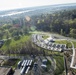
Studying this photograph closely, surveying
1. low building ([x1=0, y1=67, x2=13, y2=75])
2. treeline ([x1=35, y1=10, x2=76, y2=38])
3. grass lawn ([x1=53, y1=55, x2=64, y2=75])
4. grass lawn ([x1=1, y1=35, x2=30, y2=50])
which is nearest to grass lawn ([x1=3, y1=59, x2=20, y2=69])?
low building ([x1=0, y1=67, x2=13, y2=75])

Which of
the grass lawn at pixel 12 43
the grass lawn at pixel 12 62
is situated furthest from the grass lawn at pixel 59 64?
the grass lawn at pixel 12 43

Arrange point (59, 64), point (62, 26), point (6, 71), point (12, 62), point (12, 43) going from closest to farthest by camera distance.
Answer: point (6, 71)
point (59, 64)
point (12, 62)
point (12, 43)
point (62, 26)

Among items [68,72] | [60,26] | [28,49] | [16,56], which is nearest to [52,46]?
[28,49]

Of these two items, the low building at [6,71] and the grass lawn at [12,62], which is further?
the grass lawn at [12,62]

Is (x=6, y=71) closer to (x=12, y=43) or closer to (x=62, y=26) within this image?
(x=12, y=43)

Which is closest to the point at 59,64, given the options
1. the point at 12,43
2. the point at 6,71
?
the point at 6,71

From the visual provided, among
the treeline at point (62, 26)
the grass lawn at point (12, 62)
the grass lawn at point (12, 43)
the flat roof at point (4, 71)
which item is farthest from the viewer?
the treeline at point (62, 26)

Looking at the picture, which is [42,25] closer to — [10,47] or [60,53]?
[10,47]

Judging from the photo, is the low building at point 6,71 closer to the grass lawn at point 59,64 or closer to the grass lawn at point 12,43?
the grass lawn at point 59,64

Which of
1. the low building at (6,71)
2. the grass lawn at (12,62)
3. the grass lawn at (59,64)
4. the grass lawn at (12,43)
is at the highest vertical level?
the low building at (6,71)

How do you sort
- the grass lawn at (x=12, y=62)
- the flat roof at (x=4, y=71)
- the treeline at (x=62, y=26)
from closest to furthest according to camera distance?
1. the flat roof at (x=4, y=71)
2. the grass lawn at (x=12, y=62)
3. the treeline at (x=62, y=26)

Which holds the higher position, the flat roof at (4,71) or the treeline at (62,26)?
the flat roof at (4,71)
